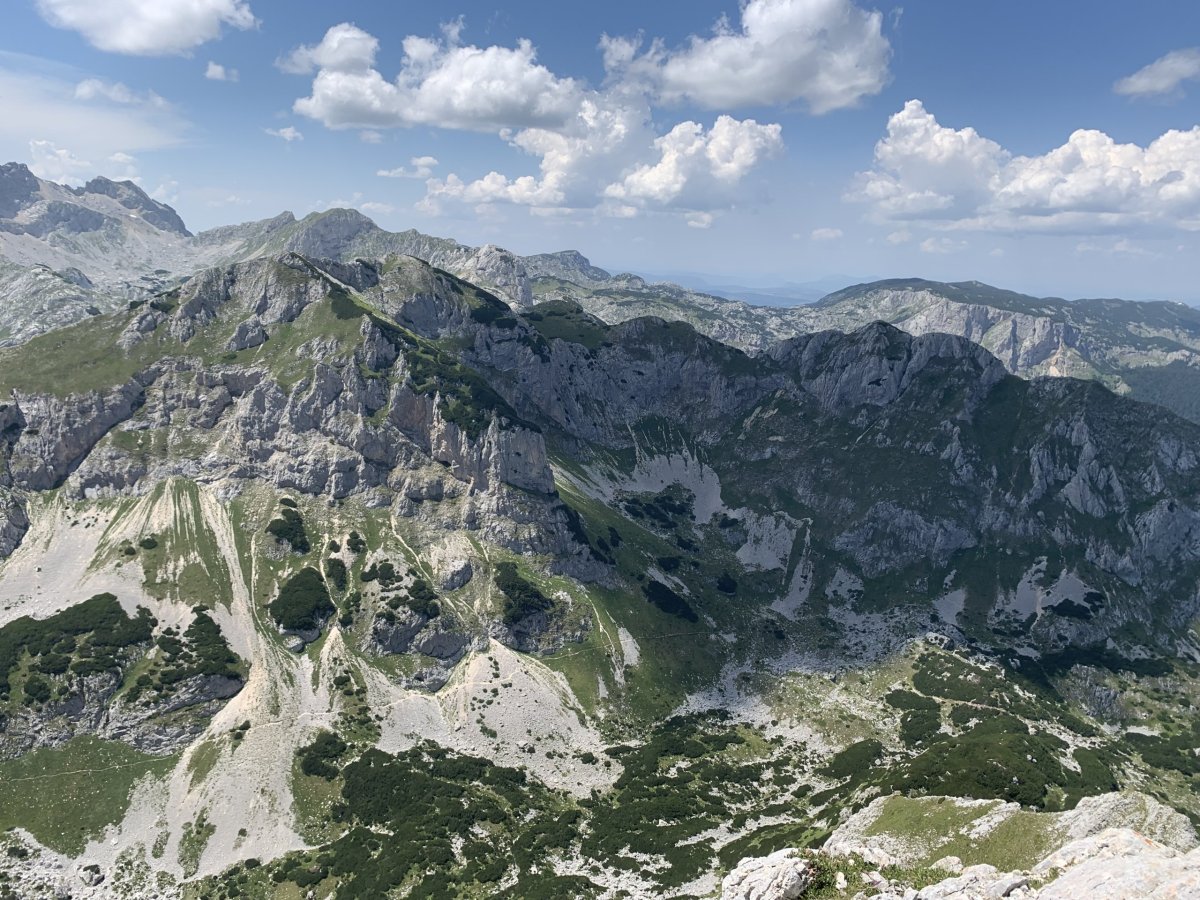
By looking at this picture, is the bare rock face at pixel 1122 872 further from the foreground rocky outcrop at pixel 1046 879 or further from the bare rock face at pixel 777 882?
the bare rock face at pixel 777 882

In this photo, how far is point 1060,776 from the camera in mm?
121875

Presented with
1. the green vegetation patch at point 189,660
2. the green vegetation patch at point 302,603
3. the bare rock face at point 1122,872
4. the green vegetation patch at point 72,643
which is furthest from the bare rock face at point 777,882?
the green vegetation patch at point 72,643

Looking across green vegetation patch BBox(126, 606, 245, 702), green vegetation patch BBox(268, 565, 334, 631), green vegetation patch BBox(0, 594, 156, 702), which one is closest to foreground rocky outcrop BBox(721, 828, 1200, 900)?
green vegetation patch BBox(126, 606, 245, 702)

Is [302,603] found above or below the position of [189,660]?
above

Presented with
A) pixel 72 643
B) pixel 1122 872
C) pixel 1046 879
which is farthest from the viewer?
pixel 72 643

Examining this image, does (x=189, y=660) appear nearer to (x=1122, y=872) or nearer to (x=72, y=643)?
(x=72, y=643)

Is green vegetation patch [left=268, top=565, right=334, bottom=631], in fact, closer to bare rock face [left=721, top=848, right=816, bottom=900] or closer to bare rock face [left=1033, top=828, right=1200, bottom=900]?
bare rock face [left=721, top=848, right=816, bottom=900]

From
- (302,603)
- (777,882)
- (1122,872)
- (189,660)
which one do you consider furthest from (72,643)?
(1122,872)

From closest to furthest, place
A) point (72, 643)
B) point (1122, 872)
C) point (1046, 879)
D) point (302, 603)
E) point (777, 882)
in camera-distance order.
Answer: point (1122, 872) → point (1046, 879) → point (777, 882) → point (72, 643) → point (302, 603)

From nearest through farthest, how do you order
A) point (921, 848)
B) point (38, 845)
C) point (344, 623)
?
point (921, 848)
point (38, 845)
point (344, 623)

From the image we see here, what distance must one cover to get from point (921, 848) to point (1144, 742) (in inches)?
5834

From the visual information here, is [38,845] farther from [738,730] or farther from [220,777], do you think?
[738,730]

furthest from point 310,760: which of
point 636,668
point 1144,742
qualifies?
point 1144,742

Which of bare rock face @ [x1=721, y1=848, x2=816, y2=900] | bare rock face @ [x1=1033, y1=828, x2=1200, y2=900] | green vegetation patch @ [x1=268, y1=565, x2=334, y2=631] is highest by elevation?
bare rock face @ [x1=1033, y1=828, x2=1200, y2=900]
